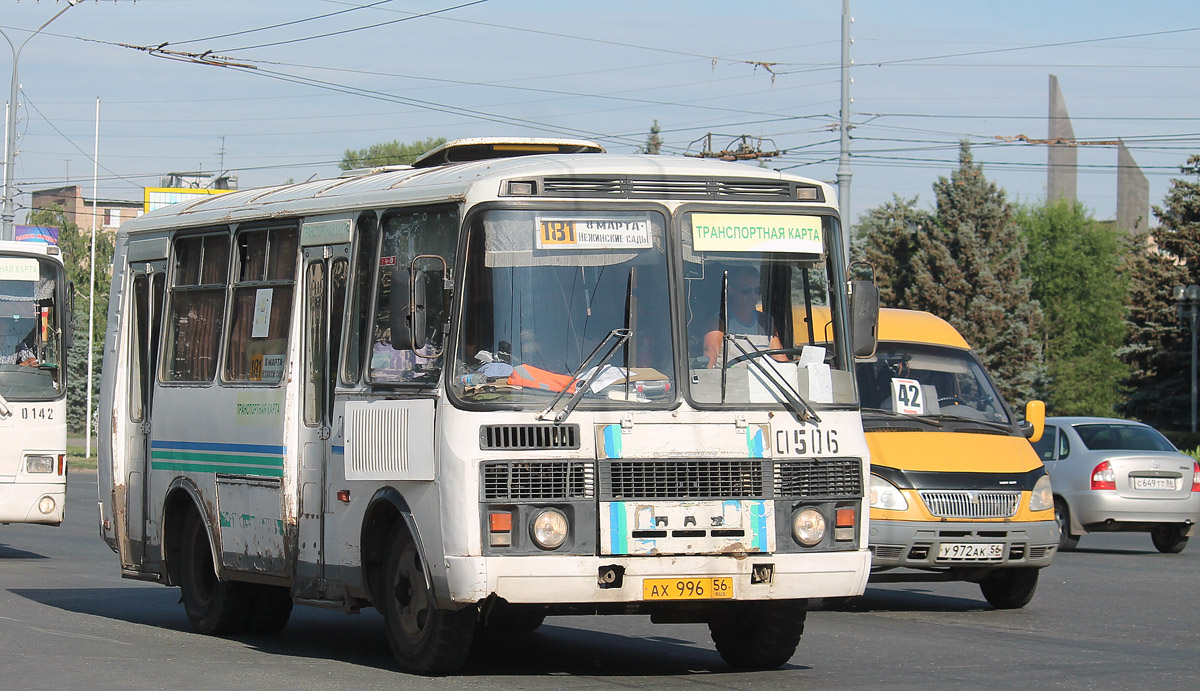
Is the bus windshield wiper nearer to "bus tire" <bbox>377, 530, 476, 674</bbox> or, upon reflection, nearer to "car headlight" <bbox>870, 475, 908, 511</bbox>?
"bus tire" <bbox>377, 530, 476, 674</bbox>

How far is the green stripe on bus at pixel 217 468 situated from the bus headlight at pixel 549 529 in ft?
8.44

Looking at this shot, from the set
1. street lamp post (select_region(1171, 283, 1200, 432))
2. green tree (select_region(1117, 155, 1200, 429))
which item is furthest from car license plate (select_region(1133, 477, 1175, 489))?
green tree (select_region(1117, 155, 1200, 429))

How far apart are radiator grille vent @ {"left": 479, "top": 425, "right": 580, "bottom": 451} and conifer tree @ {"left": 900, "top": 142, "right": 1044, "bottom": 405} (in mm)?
59553

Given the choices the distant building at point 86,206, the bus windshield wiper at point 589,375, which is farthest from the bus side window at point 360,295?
the distant building at point 86,206

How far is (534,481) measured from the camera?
28.5 ft

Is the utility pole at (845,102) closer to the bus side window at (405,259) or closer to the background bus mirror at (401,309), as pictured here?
the bus side window at (405,259)

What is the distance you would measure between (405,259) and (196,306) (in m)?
2.91

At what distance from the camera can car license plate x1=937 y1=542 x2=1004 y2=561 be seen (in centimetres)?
1314

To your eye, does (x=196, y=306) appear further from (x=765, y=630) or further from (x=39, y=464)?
(x=39, y=464)

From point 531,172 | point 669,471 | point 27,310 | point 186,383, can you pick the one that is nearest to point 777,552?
point 669,471

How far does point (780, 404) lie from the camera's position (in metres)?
9.20

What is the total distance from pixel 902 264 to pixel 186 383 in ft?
205

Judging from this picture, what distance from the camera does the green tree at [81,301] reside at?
262 ft

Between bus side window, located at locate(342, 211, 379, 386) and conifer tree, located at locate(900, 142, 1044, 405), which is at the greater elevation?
conifer tree, located at locate(900, 142, 1044, 405)
